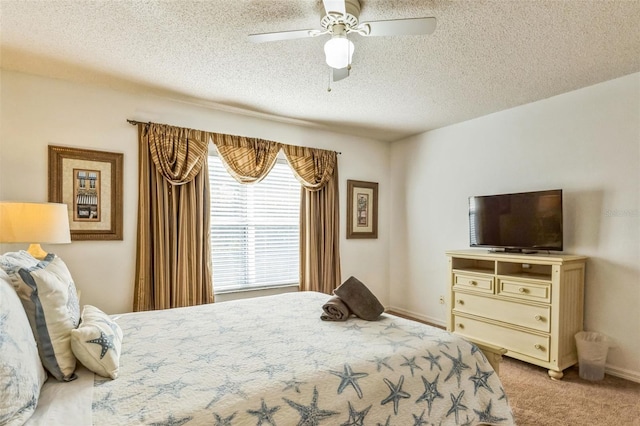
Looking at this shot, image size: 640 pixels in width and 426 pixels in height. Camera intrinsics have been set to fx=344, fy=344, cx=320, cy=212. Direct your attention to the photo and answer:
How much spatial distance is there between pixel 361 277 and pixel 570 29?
11.3ft

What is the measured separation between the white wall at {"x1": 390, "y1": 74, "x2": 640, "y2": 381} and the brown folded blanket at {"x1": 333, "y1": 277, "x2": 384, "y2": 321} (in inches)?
83.5

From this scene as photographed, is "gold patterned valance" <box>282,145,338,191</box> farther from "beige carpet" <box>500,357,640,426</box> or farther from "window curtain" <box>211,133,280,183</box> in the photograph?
"beige carpet" <box>500,357,640,426</box>

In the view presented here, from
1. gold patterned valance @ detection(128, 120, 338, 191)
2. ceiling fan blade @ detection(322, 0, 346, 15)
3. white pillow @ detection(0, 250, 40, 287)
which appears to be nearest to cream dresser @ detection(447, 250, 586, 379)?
gold patterned valance @ detection(128, 120, 338, 191)

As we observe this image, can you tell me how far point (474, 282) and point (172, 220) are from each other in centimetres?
300

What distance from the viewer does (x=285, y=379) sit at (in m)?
1.39

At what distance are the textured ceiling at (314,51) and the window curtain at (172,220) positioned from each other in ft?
1.57

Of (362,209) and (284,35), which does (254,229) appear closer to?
(362,209)

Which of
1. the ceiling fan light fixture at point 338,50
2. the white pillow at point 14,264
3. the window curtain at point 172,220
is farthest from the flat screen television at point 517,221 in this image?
the white pillow at point 14,264

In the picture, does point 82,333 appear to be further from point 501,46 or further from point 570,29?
point 570,29

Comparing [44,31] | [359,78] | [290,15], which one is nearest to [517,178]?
[359,78]

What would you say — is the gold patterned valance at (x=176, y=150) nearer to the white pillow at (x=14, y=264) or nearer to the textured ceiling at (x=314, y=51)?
the textured ceiling at (x=314, y=51)

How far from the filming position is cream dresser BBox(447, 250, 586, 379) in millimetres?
2789

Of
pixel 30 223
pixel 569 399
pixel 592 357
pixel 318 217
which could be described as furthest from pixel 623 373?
pixel 30 223

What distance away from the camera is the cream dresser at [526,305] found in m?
2.79
